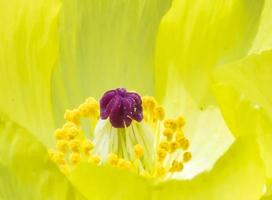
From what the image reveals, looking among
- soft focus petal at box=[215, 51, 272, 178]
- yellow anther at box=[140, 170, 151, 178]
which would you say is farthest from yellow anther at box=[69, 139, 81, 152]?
soft focus petal at box=[215, 51, 272, 178]

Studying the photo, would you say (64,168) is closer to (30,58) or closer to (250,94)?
(30,58)

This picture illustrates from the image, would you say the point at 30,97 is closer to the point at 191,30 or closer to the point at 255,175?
the point at 191,30

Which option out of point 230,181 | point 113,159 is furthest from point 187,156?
point 230,181

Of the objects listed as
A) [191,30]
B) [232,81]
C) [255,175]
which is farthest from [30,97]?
[255,175]

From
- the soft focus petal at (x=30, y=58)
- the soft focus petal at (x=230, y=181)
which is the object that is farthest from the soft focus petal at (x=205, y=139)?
the soft focus petal at (x=230, y=181)

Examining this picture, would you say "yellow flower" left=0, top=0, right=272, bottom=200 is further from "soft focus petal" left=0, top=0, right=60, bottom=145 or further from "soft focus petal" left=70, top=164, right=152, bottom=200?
"soft focus petal" left=70, top=164, right=152, bottom=200
